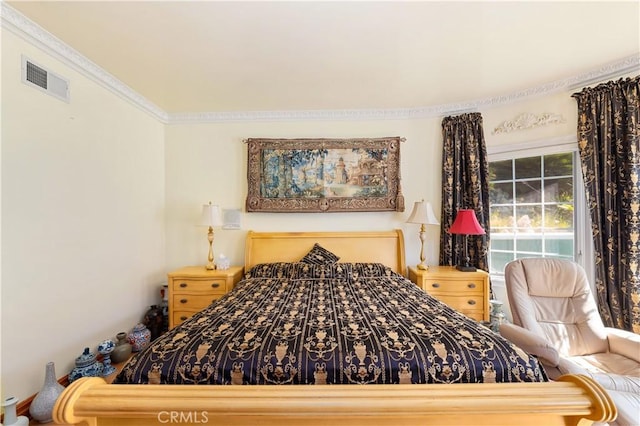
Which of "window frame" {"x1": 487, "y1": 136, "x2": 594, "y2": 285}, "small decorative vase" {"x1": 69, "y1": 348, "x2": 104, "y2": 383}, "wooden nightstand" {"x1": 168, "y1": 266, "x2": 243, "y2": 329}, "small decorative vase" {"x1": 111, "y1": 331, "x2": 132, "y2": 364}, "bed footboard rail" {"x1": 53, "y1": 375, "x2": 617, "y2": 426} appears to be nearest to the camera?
"bed footboard rail" {"x1": 53, "y1": 375, "x2": 617, "y2": 426}

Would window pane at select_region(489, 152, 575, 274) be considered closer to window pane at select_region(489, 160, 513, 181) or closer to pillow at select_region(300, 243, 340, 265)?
window pane at select_region(489, 160, 513, 181)

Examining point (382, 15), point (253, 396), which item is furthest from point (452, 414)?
point (382, 15)

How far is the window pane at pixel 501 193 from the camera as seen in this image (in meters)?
3.15

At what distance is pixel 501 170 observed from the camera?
3.21 m

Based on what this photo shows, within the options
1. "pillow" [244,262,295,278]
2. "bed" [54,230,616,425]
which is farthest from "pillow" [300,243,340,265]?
"bed" [54,230,616,425]

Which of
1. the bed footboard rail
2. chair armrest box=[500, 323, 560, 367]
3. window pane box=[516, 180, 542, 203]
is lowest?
chair armrest box=[500, 323, 560, 367]

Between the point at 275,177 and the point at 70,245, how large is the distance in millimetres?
2093

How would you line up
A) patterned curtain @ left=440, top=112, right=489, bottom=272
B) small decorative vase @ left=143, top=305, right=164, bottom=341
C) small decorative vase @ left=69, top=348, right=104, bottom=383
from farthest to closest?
patterned curtain @ left=440, top=112, right=489, bottom=272
small decorative vase @ left=143, top=305, right=164, bottom=341
small decorative vase @ left=69, top=348, right=104, bottom=383

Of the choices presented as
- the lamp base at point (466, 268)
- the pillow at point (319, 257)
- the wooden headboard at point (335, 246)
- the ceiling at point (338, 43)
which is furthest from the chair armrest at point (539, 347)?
the ceiling at point (338, 43)

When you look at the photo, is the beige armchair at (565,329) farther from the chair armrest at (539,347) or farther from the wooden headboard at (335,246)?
the wooden headboard at (335,246)

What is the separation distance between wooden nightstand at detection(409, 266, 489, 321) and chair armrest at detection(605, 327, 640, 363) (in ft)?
3.18

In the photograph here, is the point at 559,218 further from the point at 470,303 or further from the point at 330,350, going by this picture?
the point at 330,350

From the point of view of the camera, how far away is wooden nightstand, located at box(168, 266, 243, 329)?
2875mm

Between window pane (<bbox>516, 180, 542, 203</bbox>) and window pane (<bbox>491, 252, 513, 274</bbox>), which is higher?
window pane (<bbox>516, 180, 542, 203</bbox>)
